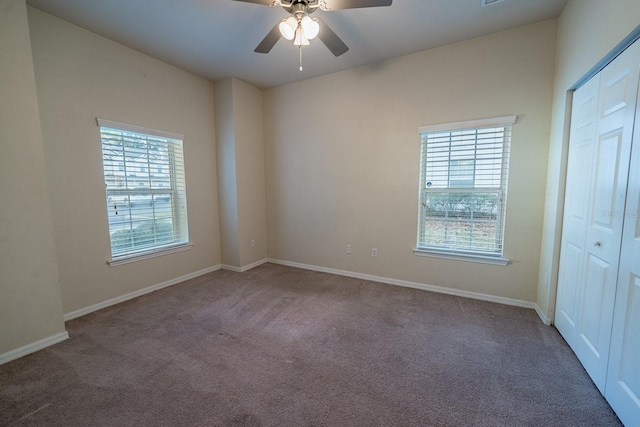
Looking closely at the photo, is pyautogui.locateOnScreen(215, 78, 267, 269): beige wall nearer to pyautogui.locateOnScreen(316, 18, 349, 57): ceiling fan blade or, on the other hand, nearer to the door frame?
pyautogui.locateOnScreen(316, 18, 349, 57): ceiling fan blade

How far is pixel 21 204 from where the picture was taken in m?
1.88

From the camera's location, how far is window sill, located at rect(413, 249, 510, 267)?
270 cm

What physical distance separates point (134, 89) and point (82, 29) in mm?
602

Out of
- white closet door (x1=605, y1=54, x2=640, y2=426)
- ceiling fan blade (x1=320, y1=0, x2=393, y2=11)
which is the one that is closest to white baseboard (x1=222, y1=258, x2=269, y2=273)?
ceiling fan blade (x1=320, y1=0, x2=393, y2=11)

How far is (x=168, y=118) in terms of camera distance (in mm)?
3203

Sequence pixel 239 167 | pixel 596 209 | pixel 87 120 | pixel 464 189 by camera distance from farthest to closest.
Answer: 1. pixel 239 167
2. pixel 464 189
3. pixel 87 120
4. pixel 596 209

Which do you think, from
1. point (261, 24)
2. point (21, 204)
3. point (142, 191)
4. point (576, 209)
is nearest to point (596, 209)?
point (576, 209)

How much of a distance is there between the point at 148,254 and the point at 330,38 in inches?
124

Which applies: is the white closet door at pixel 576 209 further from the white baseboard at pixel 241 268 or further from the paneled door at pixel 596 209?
the white baseboard at pixel 241 268

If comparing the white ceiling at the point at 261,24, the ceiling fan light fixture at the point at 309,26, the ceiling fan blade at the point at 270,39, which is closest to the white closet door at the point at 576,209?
the white ceiling at the point at 261,24

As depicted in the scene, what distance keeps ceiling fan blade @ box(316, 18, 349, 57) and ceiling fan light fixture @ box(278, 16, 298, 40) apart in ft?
0.69

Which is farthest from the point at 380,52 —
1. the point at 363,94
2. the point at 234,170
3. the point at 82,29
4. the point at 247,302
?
the point at 247,302

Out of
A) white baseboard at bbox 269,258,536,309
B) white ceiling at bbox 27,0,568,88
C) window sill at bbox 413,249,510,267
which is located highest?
white ceiling at bbox 27,0,568,88

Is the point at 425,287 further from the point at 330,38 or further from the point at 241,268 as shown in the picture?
the point at 330,38
